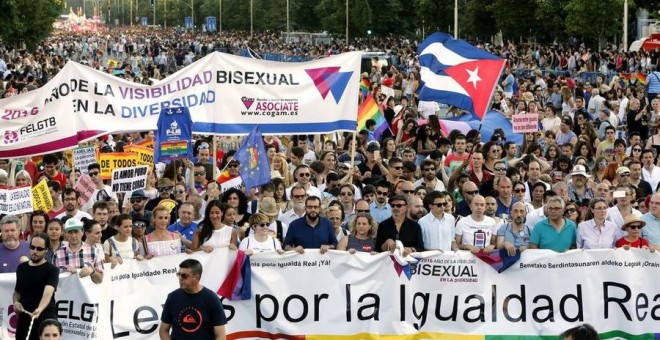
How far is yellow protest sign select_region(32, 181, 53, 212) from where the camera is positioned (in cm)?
1410

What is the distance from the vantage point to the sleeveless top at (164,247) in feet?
40.8

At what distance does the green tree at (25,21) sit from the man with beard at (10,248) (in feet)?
165

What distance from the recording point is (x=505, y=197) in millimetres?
14250

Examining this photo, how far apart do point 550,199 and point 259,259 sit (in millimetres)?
2620

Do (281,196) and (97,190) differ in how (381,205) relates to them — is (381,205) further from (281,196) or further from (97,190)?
(97,190)

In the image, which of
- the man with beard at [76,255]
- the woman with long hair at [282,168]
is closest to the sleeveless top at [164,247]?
the man with beard at [76,255]

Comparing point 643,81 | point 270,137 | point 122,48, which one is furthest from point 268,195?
point 122,48

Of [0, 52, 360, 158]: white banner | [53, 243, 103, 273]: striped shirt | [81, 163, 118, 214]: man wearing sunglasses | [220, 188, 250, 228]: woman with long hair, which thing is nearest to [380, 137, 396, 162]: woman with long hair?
[0, 52, 360, 158]: white banner

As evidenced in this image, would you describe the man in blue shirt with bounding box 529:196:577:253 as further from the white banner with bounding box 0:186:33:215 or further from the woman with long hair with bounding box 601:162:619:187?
the white banner with bounding box 0:186:33:215

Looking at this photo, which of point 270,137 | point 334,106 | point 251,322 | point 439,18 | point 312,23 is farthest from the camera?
point 312,23

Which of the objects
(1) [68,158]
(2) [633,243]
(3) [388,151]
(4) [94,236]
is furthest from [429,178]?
(1) [68,158]

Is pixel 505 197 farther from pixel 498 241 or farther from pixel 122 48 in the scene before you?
pixel 122 48

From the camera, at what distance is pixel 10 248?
11992 mm

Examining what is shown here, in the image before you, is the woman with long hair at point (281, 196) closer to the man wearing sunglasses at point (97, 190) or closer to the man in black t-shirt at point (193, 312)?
the man wearing sunglasses at point (97, 190)
